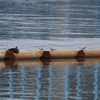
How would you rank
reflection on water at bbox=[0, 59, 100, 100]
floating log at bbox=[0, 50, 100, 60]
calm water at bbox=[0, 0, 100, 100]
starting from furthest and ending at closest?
floating log at bbox=[0, 50, 100, 60] < calm water at bbox=[0, 0, 100, 100] < reflection on water at bbox=[0, 59, 100, 100]

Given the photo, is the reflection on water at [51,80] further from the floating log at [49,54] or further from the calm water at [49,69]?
the floating log at [49,54]

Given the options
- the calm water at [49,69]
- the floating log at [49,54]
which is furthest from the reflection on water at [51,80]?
the floating log at [49,54]

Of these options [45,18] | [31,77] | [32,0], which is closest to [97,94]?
[31,77]

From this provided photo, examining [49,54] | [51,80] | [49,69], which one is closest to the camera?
[51,80]

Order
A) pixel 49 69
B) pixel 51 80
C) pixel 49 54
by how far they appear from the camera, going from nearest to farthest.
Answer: pixel 51 80, pixel 49 69, pixel 49 54

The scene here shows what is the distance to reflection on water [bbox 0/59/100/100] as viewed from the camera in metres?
17.6

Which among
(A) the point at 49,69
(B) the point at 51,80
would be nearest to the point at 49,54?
(A) the point at 49,69

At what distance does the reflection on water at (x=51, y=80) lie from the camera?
17594 millimetres

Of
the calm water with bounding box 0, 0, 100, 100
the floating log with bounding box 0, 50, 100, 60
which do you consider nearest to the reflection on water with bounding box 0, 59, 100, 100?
the calm water with bounding box 0, 0, 100, 100

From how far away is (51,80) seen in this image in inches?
785

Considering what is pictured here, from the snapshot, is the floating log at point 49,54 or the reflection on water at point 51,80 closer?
the reflection on water at point 51,80

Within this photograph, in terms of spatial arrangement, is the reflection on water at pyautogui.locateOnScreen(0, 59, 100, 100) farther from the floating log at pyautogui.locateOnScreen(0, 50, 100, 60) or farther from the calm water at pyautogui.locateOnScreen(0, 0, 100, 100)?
the floating log at pyautogui.locateOnScreen(0, 50, 100, 60)

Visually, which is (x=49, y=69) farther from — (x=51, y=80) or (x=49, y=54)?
(x=49, y=54)

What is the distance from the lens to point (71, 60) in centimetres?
2441
